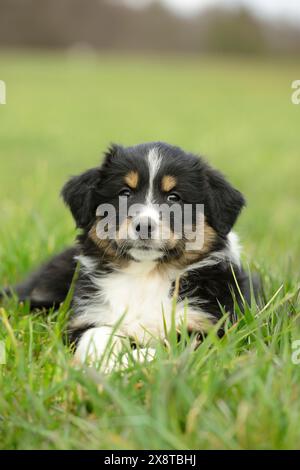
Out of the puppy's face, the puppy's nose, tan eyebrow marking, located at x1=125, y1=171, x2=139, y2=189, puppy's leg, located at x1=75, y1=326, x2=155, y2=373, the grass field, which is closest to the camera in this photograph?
the grass field

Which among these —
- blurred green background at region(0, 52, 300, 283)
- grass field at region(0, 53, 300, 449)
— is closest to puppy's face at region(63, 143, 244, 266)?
blurred green background at region(0, 52, 300, 283)

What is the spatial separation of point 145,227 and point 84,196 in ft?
1.90

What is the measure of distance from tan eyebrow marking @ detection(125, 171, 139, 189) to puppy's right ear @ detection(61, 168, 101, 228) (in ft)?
0.82

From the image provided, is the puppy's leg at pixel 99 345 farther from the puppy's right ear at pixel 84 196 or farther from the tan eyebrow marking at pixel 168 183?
the tan eyebrow marking at pixel 168 183

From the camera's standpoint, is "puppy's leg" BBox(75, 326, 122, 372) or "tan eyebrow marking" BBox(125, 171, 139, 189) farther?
"tan eyebrow marking" BBox(125, 171, 139, 189)

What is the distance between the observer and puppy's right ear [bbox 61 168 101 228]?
407cm

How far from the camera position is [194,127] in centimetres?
1659

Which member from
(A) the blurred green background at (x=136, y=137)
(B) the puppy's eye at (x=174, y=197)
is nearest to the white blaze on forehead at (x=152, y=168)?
(B) the puppy's eye at (x=174, y=197)

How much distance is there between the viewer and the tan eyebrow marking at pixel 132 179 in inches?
153

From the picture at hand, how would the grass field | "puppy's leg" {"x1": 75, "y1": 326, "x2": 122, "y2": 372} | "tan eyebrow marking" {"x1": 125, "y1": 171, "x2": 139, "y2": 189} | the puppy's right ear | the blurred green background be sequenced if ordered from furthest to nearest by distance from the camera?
the blurred green background → the puppy's right ear → "tan eyebrow marking" {"x1": 125, "y1": 171, "x2": 139, "y2": 189} → "puppy's leg" {"x1": 75, "y1": 326, "x2": 122, "y2": 372} → the grass field

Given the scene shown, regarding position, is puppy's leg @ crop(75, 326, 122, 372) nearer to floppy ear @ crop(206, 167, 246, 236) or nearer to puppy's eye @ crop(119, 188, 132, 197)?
puppy's eye @ crop(119, 188, 132, 197)

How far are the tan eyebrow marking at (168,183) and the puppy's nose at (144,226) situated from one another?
10.8 inches

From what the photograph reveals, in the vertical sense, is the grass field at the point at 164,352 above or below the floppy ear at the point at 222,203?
below
